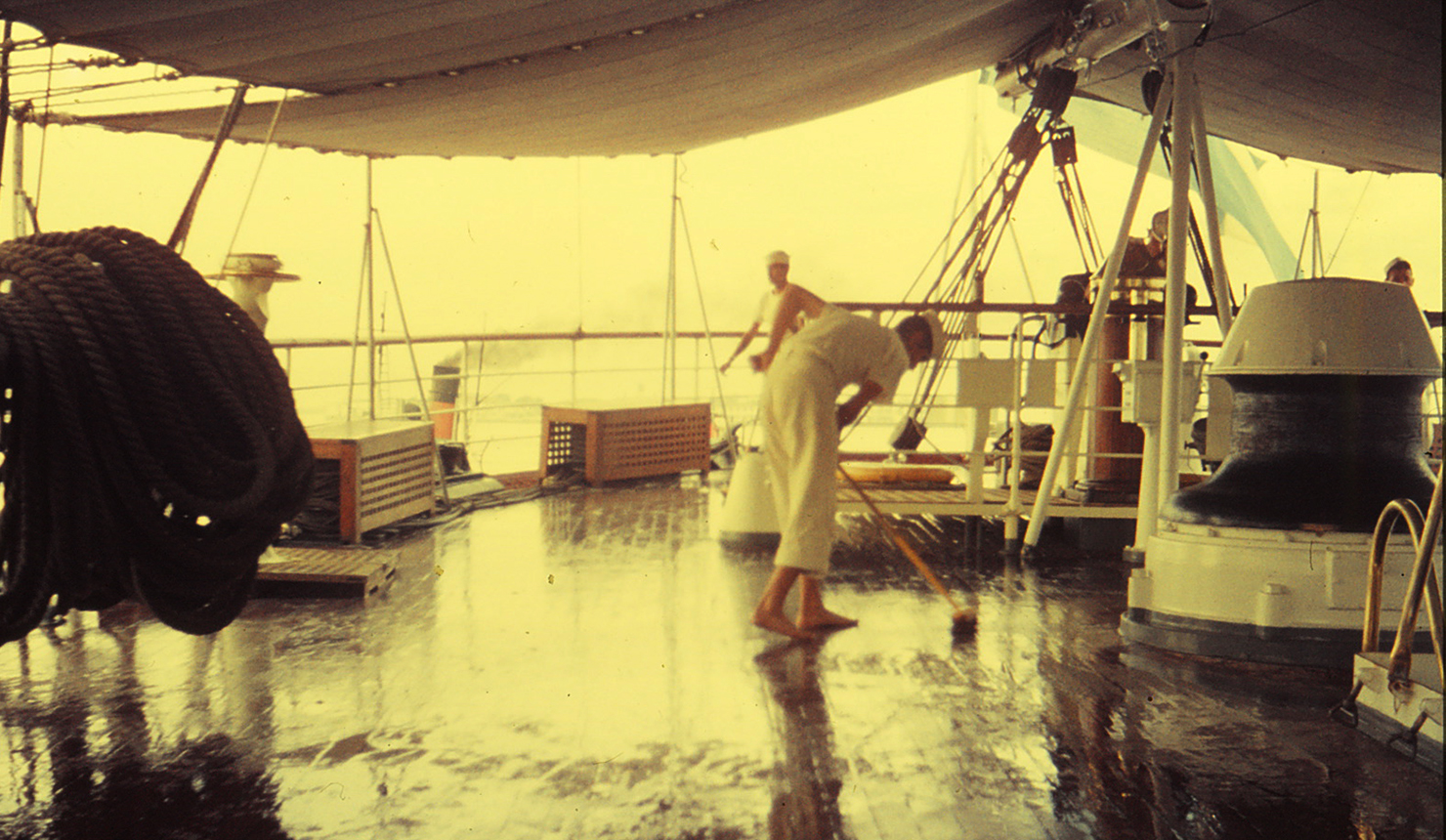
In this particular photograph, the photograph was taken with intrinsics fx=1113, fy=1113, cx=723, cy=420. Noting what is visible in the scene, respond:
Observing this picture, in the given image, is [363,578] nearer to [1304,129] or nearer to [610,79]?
[610,79]

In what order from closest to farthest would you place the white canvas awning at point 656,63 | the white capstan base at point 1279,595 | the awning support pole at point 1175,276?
the white capstan base at point 1279,595 < the white canvas awning at point 656,63 < the awning support pole at point 1175,276

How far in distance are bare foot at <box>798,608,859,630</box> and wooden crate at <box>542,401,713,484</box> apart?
12.1ft

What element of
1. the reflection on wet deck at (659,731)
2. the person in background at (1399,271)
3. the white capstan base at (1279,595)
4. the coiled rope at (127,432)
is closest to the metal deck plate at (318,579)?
the reflection on wet deck at (659,731)

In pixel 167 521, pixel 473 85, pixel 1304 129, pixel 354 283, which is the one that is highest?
pixel 1304 129

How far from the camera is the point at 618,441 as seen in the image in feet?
22.3

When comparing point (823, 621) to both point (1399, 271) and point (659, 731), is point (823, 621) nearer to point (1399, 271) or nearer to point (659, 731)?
point (659, 731)

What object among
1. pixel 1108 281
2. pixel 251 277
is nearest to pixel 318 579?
pixel 251 277

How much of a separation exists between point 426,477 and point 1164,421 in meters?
3.21

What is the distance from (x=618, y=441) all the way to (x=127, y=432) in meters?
5.28

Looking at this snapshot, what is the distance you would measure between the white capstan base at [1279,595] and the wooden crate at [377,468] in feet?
9.89

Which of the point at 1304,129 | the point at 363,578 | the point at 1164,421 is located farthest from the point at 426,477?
the point at 1304,129

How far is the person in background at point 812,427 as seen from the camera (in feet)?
9.94

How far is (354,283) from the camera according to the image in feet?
17.3

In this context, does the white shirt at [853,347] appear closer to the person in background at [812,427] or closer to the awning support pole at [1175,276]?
→ the person in background at [812,427]
